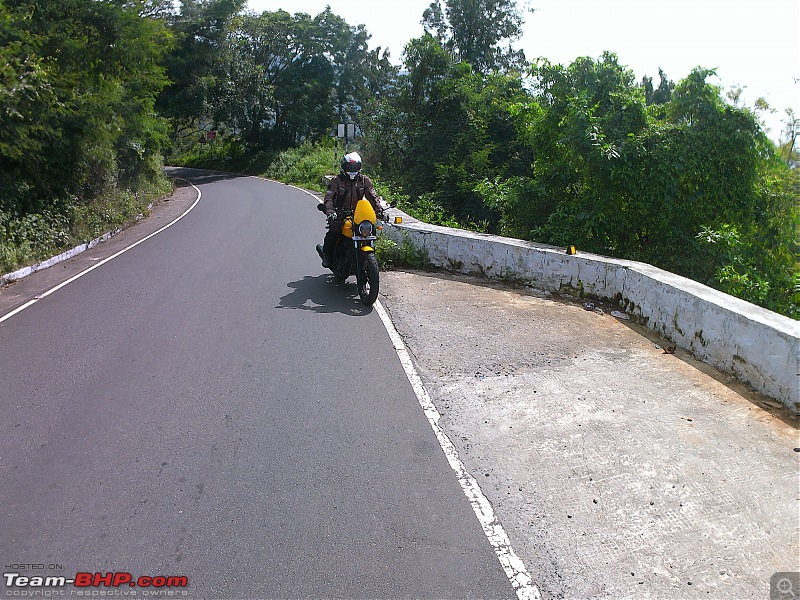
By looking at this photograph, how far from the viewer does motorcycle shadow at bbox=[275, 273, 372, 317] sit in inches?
356

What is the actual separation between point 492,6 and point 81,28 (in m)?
25.5

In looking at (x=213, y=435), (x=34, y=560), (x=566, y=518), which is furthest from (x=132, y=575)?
(x=566, y=518)

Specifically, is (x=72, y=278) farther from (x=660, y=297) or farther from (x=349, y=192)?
(x=660, y=297)

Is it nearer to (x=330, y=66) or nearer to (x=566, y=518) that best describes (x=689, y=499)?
(x=566, y=518)

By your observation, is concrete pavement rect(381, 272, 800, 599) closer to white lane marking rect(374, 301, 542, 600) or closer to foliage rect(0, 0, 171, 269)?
white lane marking rect(374, 301, 542, 600)

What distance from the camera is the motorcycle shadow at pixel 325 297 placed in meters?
9.05

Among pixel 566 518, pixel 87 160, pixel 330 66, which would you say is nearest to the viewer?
pixel 566 518

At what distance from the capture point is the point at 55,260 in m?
14.0

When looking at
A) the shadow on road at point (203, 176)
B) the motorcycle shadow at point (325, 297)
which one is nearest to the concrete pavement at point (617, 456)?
the motorcycle shadow at point (325, 297)

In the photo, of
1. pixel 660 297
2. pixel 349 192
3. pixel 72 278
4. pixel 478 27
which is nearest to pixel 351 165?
pixel 349 192

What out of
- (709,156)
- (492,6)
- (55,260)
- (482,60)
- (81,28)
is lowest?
(55,260)

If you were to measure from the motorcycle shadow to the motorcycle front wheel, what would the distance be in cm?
13

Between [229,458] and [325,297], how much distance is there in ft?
16.5

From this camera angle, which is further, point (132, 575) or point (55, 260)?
point (55, 260)
